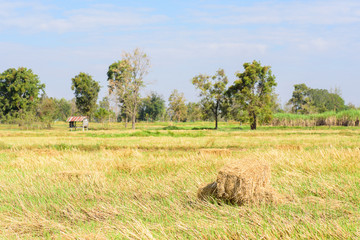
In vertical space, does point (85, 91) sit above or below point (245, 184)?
above

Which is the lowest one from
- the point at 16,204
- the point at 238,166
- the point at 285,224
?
the point at 16,204

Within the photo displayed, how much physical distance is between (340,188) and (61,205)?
4251mm

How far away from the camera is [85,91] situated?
62.2 metres

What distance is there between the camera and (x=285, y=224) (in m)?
3.66

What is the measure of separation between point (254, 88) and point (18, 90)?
1674 inches

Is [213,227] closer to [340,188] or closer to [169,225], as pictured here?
[169,225]

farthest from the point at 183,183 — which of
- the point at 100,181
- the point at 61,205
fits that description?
the point at 61,205

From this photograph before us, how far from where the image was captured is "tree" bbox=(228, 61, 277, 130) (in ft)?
158

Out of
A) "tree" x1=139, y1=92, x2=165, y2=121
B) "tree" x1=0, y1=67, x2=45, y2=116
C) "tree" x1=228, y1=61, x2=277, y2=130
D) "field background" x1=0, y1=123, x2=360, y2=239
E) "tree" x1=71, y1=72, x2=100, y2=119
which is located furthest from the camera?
"tree" x1=139, y1=92, x2=165, y2=121

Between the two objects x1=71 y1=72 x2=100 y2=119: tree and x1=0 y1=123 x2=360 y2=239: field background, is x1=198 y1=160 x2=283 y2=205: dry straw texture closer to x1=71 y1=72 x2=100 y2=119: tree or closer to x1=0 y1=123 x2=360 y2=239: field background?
x1=0 y1=123 x2=360 y2=239: field background

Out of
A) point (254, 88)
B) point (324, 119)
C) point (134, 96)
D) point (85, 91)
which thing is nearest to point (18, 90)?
point (85, 91)

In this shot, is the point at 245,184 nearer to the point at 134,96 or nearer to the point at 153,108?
the point at 134,96

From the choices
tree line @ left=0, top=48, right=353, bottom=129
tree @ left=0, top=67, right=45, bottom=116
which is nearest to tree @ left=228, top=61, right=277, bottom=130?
tree line @ left=0, top=48, right=353, bottom=129

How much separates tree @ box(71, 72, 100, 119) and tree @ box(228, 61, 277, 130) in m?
25.6
